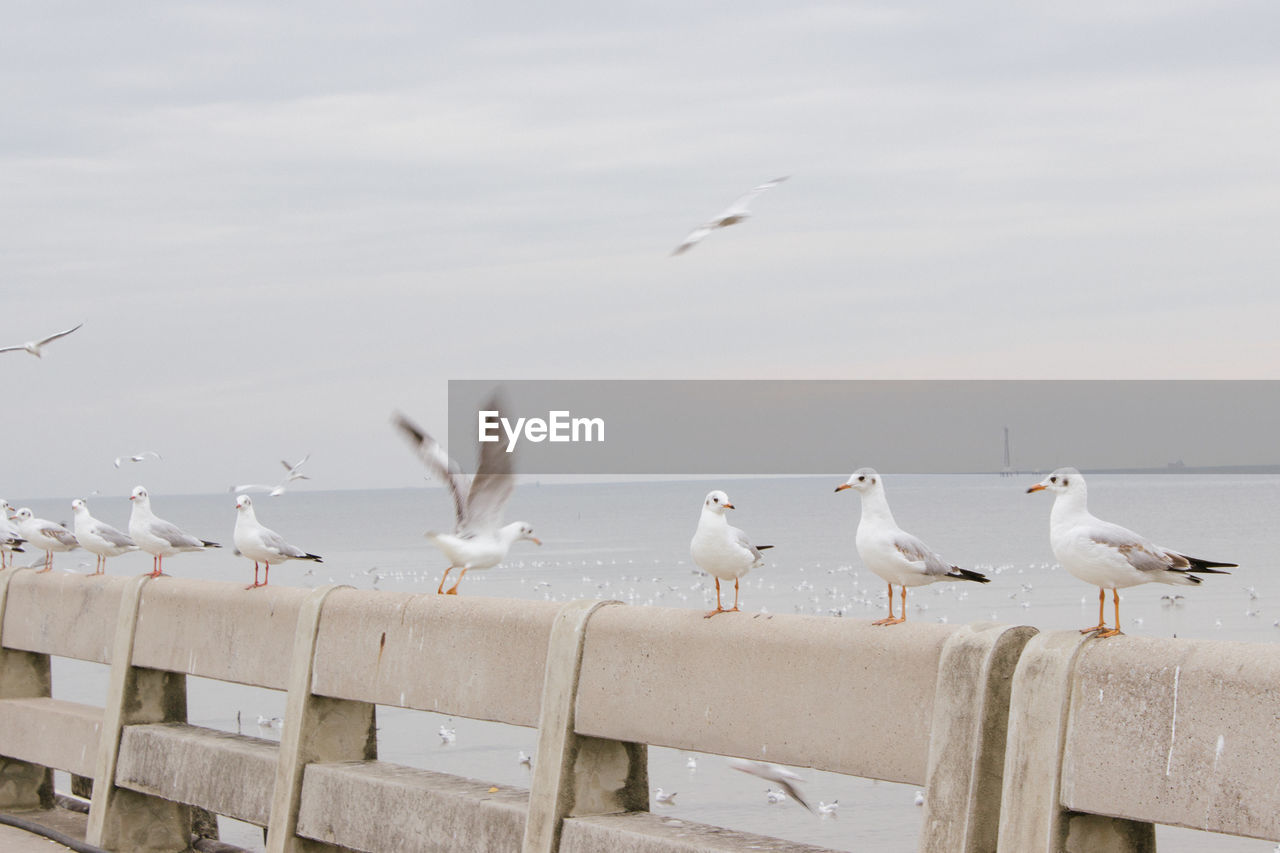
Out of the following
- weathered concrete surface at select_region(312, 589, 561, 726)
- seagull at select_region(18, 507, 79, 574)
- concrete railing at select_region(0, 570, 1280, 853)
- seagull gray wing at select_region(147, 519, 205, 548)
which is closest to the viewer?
concrete railing at select_region(0, 570, 1280, 853)

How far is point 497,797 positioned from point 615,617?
1.18 meters

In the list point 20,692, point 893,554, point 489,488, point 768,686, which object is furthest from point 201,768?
point 893,554

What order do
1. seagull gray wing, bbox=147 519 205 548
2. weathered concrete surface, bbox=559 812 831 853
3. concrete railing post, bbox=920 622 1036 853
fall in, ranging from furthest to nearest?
seagull gray wing, bbox=147 519 205 548 → weathered concrete surface, bbox=559 812 831 853 → concrete railing post, bbox=920 622 1036 853

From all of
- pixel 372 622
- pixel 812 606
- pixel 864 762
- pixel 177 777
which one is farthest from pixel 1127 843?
pixel 812 606

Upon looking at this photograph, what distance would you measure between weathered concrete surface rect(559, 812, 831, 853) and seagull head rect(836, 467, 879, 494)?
5.45ft

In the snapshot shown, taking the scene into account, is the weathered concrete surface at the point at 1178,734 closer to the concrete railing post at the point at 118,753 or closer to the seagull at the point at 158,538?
the concrete railing post at the point at 118,753

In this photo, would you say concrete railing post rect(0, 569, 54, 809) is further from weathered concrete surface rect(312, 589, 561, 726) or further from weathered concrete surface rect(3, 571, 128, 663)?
weathered concrete surface rect(312, 589, 561, 726)

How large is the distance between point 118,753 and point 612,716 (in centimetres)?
463

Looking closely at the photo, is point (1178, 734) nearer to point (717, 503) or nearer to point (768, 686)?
point (768, 686)

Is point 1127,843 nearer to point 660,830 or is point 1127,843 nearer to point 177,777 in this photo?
point 660,830

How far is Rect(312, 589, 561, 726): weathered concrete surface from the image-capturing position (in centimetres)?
747

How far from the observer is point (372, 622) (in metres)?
8.30

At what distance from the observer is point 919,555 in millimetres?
6934

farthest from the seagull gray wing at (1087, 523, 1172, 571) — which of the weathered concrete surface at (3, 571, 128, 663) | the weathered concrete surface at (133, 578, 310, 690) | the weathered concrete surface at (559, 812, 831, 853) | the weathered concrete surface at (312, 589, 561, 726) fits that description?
the weathered concrete surface at (3, 571, 128, 663)
